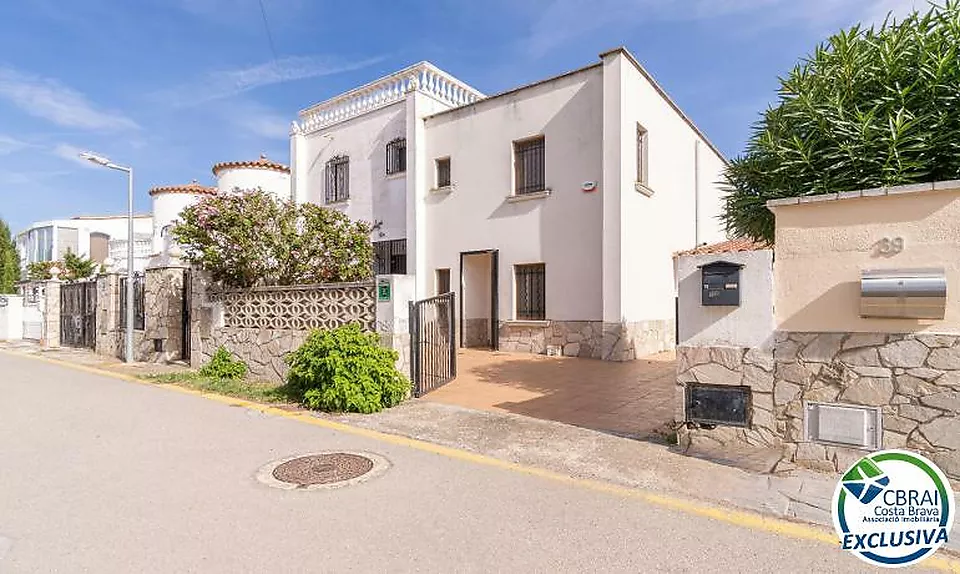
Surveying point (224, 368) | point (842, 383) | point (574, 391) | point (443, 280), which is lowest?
point (574, 391)

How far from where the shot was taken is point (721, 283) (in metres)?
4.61

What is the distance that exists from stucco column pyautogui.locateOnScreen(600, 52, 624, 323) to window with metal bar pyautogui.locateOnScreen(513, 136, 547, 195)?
1.81m

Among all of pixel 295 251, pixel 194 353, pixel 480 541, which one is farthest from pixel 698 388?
pixel 194 353

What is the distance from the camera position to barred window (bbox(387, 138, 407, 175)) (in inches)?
626

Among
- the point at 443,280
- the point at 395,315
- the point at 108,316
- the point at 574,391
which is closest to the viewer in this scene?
the point at 395,315

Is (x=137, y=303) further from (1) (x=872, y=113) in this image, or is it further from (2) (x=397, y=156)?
(1) (x=872, y=113)

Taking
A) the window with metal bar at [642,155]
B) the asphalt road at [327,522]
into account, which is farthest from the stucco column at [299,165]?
the asphalt road at [327,522]

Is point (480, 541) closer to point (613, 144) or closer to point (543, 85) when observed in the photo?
point (613, 144)

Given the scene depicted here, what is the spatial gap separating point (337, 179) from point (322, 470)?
Result: 14597 millimetres

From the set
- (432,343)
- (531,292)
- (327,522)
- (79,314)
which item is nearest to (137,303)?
(79,314)

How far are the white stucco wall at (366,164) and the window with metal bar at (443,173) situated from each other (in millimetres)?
1219

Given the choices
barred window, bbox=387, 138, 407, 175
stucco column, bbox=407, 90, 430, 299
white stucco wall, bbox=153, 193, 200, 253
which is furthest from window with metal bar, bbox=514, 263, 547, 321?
white stucco wall, bbox=153, 193, 200, 253

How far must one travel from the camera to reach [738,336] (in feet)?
15.0

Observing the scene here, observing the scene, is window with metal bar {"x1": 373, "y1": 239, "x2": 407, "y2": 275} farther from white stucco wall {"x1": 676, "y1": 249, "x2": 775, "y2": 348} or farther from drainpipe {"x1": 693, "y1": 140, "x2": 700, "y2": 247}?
white stucco wall {"x1": 676, "y1": 249, "x2": 775, "y2": 348}
